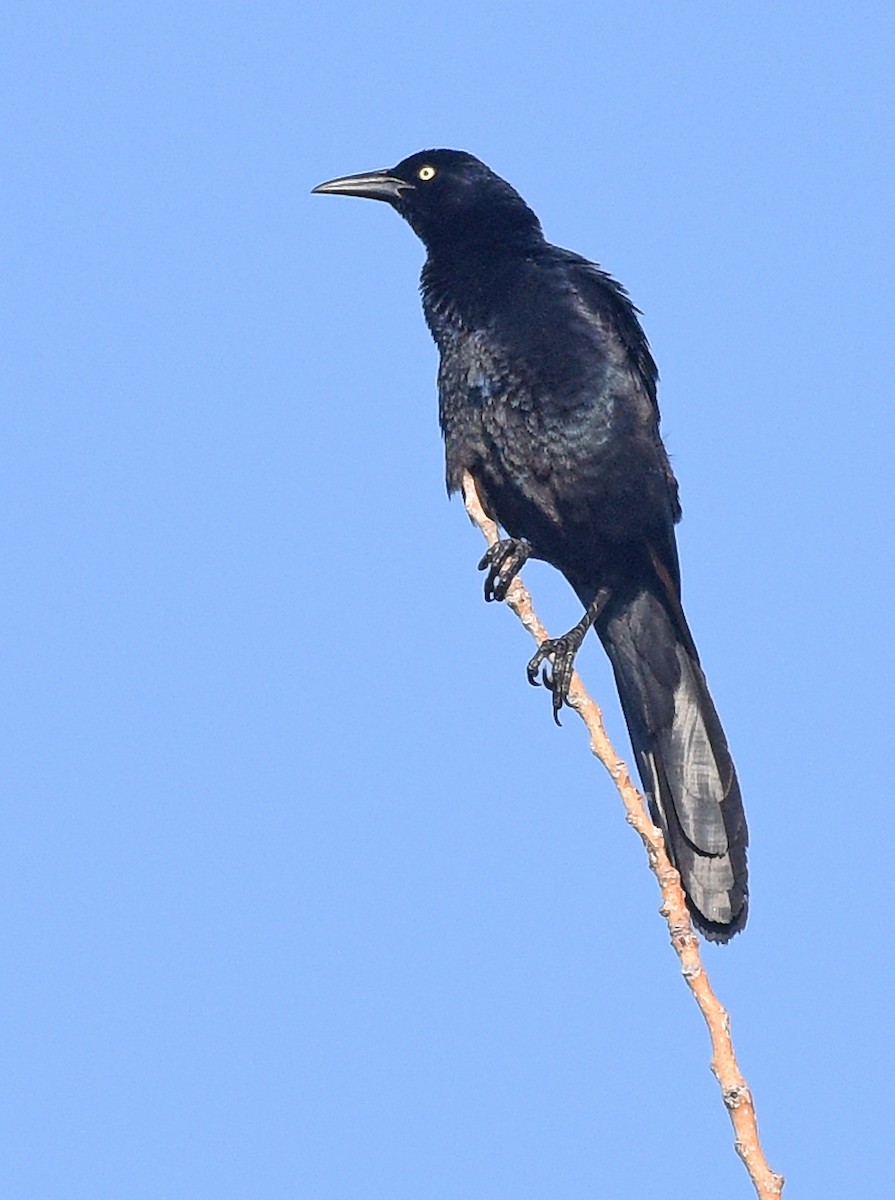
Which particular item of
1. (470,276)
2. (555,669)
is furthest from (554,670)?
(470,276)

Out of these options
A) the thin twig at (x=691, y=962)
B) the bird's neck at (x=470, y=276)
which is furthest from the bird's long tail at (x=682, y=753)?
the thin twig at (x=691, y=962)

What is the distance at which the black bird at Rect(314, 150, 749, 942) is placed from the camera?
5.82 metres

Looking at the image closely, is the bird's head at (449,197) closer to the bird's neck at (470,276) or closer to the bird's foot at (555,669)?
the bird's neck at (470,276)

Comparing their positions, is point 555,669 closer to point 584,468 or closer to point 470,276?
point 584,468

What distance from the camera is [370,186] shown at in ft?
23.6

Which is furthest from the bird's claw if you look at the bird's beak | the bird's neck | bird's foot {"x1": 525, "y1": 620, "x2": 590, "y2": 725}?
the bird's beak

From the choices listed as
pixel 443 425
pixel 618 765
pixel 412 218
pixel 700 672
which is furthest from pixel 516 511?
pixel 618 765

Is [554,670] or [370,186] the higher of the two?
[370,186]

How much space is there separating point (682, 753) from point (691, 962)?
2.74 meters

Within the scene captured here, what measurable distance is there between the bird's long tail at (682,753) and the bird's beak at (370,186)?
2128 mm

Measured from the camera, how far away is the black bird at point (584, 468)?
19.1ft

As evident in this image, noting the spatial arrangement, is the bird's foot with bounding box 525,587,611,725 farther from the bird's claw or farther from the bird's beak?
the bird's beak

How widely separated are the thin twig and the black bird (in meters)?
1.85

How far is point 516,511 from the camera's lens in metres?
6.05
